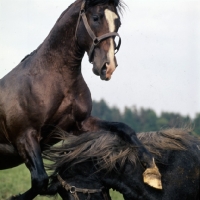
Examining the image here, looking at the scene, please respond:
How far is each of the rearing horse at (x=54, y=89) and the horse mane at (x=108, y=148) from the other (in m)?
0.23

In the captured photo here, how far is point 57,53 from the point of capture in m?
5.49

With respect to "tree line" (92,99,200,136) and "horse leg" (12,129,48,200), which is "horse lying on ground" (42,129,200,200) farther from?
"tree line" (92,99,200,136)

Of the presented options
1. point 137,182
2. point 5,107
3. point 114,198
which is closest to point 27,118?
point 5,107

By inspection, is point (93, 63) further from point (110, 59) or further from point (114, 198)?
point (114, 198)

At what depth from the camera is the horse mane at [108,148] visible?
460 cm

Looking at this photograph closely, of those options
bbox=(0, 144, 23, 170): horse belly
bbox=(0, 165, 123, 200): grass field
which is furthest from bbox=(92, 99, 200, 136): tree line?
bbox=(0, 144, 23, 170): horse belly

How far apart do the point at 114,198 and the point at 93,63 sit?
3.41 metres

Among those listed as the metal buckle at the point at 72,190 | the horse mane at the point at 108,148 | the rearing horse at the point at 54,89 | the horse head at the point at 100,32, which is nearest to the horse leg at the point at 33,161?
the rearing horse at the point at 54,89

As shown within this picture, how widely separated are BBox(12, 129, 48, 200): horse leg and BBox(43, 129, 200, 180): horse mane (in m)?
0.16

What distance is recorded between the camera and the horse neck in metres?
5.41

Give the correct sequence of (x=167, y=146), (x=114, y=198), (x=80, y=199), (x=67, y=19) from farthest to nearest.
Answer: (x=114, y=198) < (x=67, y=19) < (x=167, y=146) < (x=80, y=199)

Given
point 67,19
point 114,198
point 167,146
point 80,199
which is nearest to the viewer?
point 80,199

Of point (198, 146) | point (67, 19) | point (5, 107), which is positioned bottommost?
point (198, 146)

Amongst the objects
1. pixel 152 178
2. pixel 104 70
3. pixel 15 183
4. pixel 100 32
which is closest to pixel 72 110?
pixel 104 70
